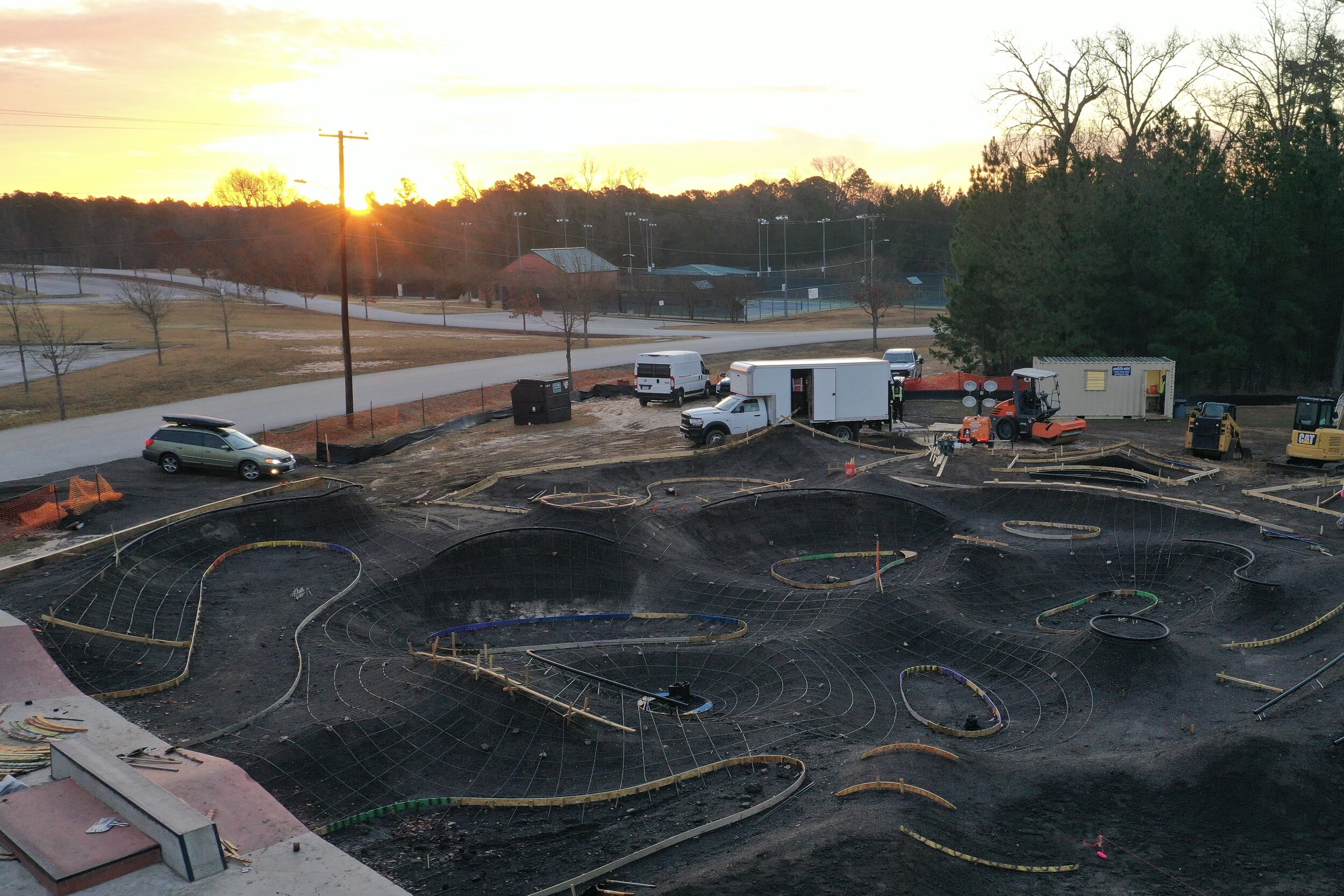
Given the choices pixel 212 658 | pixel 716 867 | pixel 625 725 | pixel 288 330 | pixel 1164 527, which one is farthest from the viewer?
pixel 288 330

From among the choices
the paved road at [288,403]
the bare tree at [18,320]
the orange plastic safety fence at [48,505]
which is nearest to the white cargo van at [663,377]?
the paved road at [288,403]

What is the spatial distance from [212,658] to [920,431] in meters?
25.8

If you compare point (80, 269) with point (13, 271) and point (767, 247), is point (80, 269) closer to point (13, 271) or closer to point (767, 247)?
point (13, 271)

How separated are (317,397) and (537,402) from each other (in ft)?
41.7

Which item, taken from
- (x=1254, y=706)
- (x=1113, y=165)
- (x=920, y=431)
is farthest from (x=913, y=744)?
(x=1113, y=165)

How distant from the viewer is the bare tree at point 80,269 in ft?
297

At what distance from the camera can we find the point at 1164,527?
71.9 feet

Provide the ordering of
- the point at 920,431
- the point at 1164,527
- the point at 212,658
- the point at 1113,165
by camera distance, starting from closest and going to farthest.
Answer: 1. the point at 212,658
2. the point at 1164,527
3. the point at 920,431
4. the point at 1113,165

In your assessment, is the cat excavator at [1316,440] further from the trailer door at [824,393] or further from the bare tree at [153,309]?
the bare tree at [153,309]

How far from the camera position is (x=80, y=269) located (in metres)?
95.1

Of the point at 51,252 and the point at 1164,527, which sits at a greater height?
the point at 51,252

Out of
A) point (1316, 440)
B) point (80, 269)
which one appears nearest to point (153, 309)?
point (80, 269)

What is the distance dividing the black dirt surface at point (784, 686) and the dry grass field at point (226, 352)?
2729 cm

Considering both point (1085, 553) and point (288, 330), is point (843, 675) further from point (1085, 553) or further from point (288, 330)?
point (288, 330)
